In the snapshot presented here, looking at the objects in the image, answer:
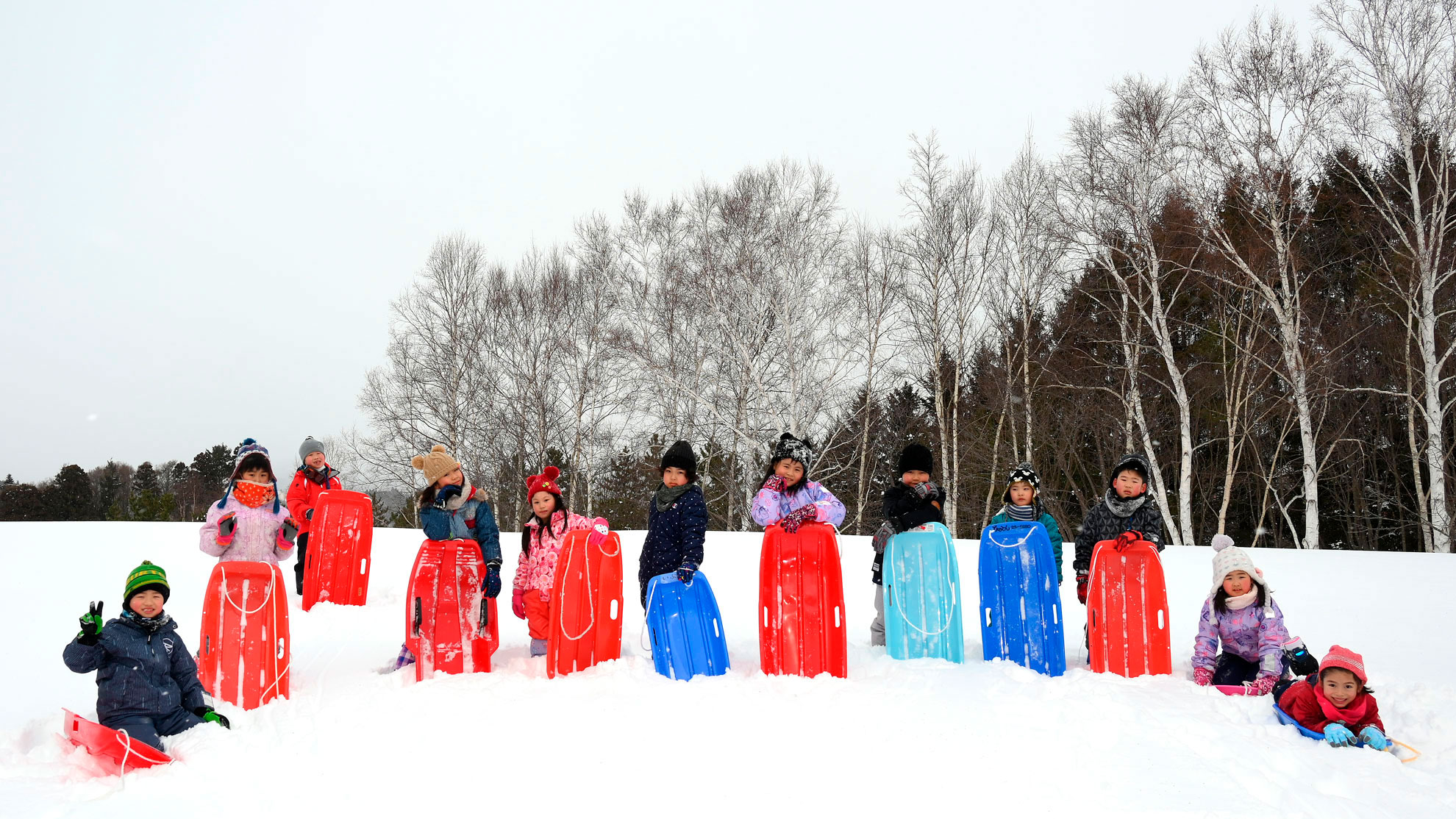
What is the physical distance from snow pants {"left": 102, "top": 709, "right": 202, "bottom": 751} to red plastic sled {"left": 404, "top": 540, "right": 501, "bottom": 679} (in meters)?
1.25

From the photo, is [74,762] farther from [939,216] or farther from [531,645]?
[939,216]

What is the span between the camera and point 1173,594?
816 cm

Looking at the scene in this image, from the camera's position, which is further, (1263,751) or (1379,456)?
(1379,456)

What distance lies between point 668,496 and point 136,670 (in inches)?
116

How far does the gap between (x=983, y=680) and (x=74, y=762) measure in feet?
14.7

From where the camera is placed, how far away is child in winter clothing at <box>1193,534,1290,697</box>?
4.68 meters

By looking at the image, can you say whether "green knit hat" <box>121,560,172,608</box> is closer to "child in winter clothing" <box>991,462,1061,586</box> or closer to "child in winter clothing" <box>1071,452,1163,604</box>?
"child in winter clothing" <box>991,462,1061,586</box>

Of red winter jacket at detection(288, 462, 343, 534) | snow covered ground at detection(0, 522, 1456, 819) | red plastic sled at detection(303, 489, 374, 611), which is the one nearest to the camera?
snow covered ground at detection(0, 522, 1456, 819)

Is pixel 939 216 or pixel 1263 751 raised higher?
pixel 939 216

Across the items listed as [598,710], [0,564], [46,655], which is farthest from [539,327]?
[598,710]

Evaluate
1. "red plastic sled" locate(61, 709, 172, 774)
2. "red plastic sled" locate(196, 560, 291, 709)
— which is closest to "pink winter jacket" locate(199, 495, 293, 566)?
"red plastic sled" locate(196, 560, 291, 709)

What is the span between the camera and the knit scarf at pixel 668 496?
5352mm

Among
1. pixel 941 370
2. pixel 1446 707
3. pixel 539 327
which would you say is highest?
pixel 539 327

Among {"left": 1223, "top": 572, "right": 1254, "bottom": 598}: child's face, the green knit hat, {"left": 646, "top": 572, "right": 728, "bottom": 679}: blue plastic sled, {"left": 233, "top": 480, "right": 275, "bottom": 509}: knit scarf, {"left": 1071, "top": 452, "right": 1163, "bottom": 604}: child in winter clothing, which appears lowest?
{"left": 646, "top": 572, "right": 728, "bottom": 679}: blue plastic sled
